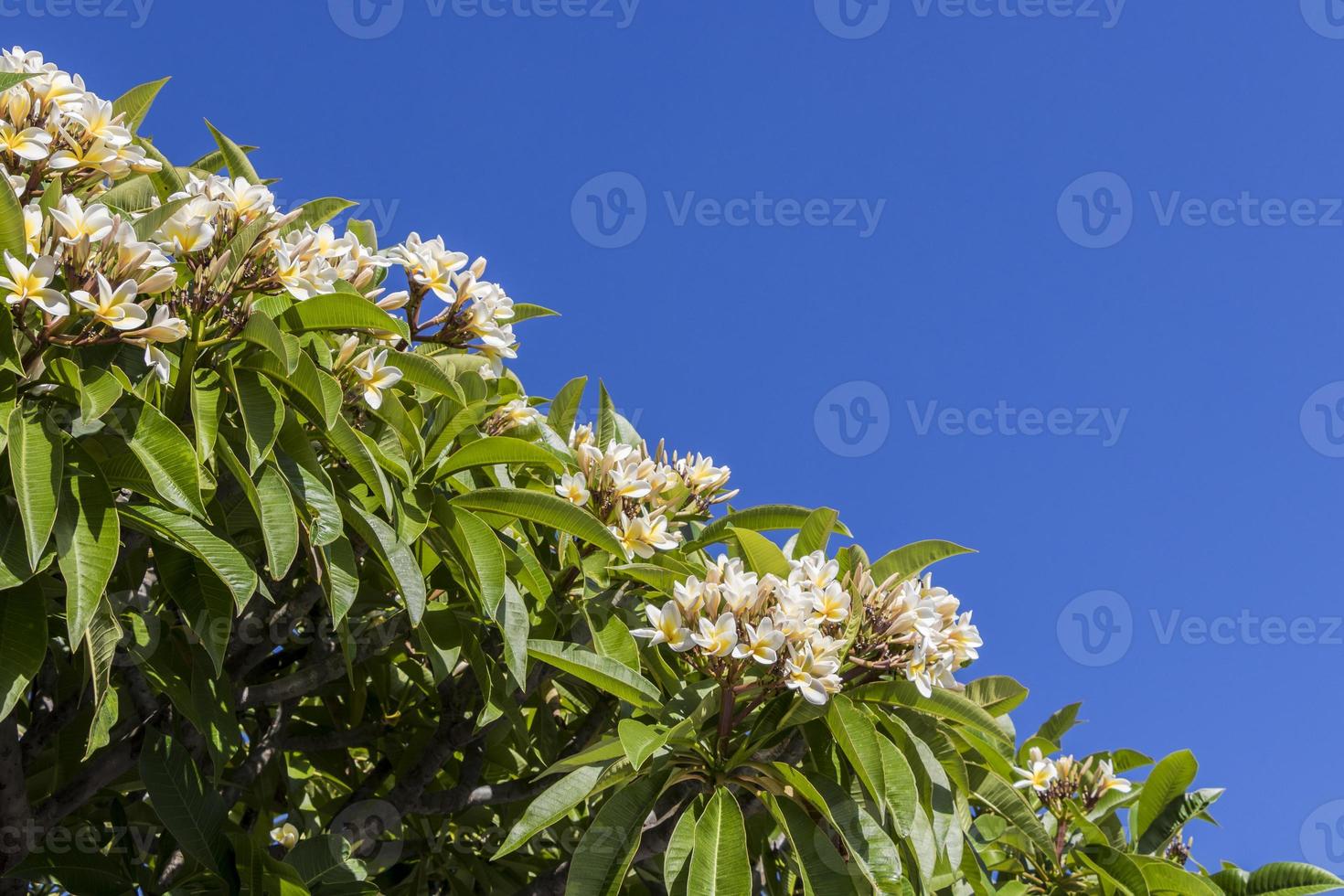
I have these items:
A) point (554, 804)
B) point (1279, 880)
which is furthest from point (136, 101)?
point (1279, 880)

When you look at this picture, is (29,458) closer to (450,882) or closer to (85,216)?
(85,216)

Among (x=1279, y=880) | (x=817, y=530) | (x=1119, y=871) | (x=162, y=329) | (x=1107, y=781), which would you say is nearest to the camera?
(x=162, y=329)

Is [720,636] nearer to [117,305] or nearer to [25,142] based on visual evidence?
[117,305]

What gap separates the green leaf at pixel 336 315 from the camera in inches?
80.8

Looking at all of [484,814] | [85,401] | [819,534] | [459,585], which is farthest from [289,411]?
[484,814]

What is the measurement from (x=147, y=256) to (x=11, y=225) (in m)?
0.19

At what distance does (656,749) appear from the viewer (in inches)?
81.1

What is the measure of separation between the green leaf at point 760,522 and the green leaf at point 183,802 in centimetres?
114

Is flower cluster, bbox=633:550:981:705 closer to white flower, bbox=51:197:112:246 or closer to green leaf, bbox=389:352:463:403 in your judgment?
green leaf, bbox=389:352:463:403

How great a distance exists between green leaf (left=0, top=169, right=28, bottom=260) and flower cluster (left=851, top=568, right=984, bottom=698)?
1.51 meters

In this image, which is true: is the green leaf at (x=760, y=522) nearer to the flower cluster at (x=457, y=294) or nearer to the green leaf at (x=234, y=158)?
the flower cluster at (x=457, y=294)

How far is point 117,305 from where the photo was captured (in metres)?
1.77

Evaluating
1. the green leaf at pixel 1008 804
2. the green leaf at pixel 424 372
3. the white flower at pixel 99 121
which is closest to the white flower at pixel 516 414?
the green leaf at pixel 424 372

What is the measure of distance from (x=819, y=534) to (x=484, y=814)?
4.18ft
